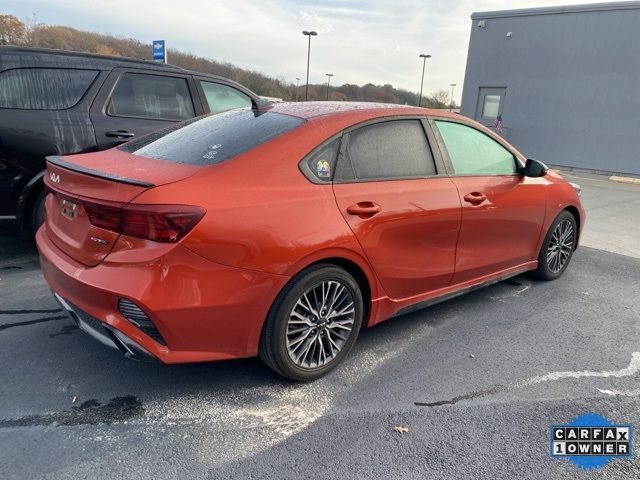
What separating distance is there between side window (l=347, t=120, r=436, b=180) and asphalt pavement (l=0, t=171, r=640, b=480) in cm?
120

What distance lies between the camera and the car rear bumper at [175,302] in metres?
2.32

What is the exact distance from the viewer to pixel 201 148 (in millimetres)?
2865

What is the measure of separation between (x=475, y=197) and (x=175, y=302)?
2330 millimetres

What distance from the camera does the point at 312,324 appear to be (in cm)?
284

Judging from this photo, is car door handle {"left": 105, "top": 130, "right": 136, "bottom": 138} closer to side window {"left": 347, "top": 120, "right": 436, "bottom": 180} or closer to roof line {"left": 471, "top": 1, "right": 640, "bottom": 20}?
side window {"left": 347, "top": 120, "right": 436, "bottom": 180}

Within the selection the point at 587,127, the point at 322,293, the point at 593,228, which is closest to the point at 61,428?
the point at 322,293

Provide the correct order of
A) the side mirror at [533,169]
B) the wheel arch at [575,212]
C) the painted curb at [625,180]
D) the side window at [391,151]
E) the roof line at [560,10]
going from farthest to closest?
1. the roof line at [560,10]
2. the painted curb at [625,180]
3. the wheel arch at [575,212]
4. the side mirror at [533,169]
5. the side window at [391,151]

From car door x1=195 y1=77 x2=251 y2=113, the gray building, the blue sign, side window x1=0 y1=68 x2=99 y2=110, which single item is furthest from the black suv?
the gray building

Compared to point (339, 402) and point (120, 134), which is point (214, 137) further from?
point (120, 134)

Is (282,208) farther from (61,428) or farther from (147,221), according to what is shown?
(61,428)

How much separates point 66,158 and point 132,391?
1422 mm

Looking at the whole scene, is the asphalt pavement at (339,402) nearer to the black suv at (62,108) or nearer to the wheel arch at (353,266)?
the wheel arch at (353,266)

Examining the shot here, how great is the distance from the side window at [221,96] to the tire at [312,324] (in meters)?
3.41

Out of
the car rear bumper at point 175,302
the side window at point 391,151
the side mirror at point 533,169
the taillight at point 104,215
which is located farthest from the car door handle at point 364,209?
the side mirror at point 533,169
